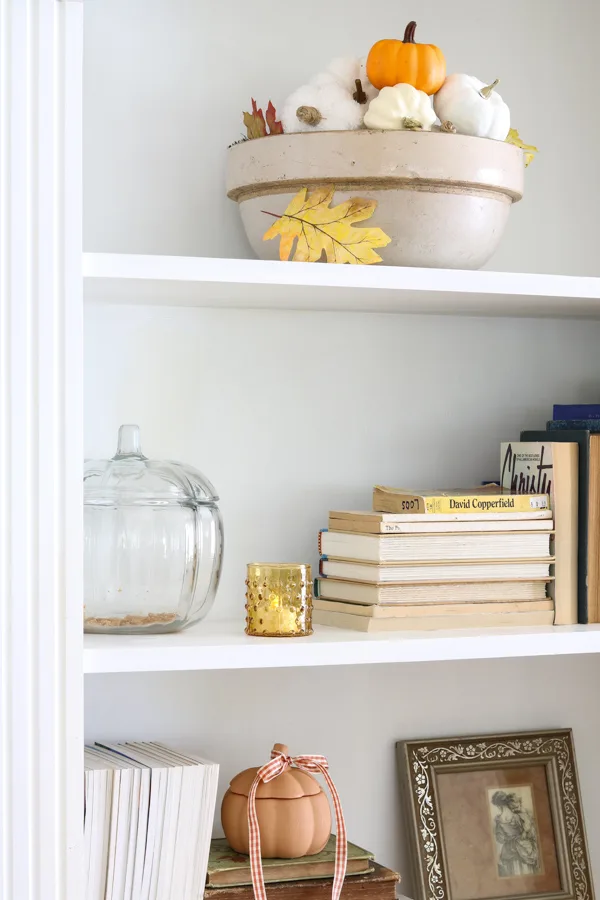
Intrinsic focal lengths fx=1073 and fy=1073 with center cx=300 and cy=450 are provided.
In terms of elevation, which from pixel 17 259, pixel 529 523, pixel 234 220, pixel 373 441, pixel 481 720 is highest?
pixel 234 220

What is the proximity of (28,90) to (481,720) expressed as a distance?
1.08 meters

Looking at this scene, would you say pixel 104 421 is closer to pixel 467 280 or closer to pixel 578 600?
pixel 467 280

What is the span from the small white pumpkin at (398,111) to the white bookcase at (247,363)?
0.17 meters

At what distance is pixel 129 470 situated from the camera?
1.30 metres

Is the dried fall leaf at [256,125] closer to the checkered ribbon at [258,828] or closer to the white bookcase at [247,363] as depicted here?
the white bookcase at [247,363]

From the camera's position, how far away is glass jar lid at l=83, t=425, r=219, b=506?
128 centimetres

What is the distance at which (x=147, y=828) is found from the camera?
122 centimetres

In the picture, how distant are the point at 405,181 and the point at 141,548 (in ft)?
1.74

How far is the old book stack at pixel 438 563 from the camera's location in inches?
51.6

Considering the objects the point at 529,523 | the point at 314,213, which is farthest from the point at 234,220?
the point at 529,523

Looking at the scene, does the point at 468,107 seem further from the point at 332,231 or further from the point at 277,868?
the point at 277,868

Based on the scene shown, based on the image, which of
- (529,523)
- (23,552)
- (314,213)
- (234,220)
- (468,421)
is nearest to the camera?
(23,552)

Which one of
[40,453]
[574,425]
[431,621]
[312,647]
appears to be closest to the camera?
[40,453]

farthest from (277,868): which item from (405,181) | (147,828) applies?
(405,181)
